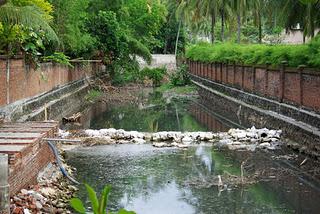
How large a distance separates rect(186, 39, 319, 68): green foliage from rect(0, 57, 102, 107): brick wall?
34.2ft

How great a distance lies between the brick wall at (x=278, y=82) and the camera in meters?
18.8

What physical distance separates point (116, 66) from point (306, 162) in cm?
3395

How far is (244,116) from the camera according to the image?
27.1 meters

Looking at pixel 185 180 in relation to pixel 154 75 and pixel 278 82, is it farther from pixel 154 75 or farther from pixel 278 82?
pixel 154 75

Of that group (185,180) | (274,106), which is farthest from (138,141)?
(274,106)

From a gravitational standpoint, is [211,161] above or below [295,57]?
below

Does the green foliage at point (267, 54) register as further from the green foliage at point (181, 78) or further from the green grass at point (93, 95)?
the green grass at point (93, 95)

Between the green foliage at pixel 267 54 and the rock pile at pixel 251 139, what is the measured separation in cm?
292

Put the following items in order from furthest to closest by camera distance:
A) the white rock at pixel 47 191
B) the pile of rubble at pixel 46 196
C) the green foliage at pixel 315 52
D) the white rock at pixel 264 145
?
the white rock at pixel 264 145 < the green foliage at pixel 315 52 < the white rock at pixel 47 191 < the pile of rubble at pixel 46 196

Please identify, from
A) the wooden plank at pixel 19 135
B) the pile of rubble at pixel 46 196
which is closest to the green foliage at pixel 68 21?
the wooden plank at pixel 19 135

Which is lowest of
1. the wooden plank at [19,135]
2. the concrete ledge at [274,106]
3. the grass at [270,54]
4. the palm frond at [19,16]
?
the concrete ledge at [274,106]

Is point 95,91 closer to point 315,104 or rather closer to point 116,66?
point 116,66

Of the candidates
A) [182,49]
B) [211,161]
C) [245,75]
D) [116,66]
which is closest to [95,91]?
[116,66]

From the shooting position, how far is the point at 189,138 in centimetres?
1991
